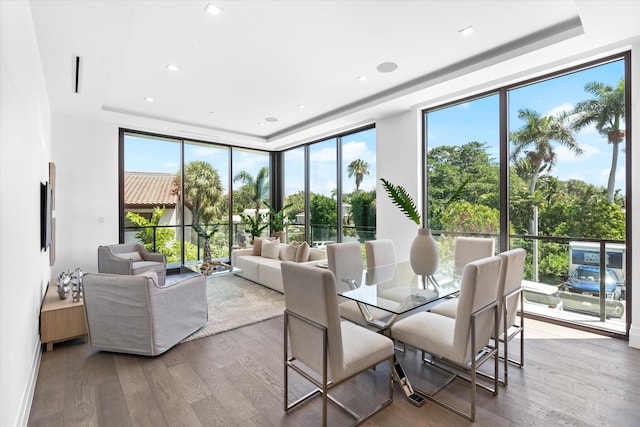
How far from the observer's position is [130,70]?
3.75m

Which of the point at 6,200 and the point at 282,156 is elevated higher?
the point at 282,156

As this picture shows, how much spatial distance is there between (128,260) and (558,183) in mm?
5977

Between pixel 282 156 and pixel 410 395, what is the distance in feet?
22.3

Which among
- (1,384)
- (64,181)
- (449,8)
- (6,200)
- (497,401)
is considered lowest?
(497,401)

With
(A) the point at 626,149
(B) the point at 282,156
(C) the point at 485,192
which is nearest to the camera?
(A) the point at 626,149

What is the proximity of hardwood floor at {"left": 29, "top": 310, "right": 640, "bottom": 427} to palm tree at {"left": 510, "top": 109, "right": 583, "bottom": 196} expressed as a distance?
6.52 ft

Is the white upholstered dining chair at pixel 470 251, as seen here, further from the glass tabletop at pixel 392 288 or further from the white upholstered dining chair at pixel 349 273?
the white upholstered dining chair at pixel 349 273

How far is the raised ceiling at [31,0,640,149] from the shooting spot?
103 inches

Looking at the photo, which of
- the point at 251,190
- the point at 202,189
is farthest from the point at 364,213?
the point at 202,189

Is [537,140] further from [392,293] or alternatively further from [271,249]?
[271,249]

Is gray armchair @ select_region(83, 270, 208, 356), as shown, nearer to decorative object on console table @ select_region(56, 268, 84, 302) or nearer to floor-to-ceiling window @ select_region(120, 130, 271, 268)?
decorative object on console table @ select_region(56, 268, 84, 302)

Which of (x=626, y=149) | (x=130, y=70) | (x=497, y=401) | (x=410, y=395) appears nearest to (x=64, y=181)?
(x=130, y=70)

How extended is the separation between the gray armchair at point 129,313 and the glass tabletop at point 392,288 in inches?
64.6

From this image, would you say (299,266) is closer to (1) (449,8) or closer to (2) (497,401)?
(2) (497,401)
